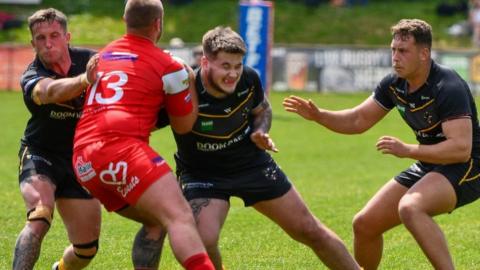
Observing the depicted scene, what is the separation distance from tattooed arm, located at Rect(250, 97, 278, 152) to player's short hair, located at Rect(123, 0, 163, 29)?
43.6 inches

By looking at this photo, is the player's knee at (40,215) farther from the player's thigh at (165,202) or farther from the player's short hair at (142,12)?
the player's short hair at (142,12)

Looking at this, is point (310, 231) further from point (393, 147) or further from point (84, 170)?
point (84, 170)

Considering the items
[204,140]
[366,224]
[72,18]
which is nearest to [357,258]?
[366,224]

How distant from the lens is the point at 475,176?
7.19m

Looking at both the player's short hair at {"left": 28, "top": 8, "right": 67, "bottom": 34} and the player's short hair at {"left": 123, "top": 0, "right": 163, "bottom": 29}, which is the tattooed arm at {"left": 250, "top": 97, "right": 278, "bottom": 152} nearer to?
the player's short hair at {"left": 123, "top": 0, "right": 163, "bottom": 29}

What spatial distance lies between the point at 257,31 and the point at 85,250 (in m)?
16.7

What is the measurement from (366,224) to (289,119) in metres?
16.6

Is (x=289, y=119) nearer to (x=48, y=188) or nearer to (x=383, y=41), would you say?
(x=383, y=41)

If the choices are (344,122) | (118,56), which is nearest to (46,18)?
(118,56)

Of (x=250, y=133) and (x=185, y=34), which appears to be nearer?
(x=250, y=133)

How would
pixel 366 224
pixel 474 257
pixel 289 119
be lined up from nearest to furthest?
pixel 366 224
pixel 474 257
pixel 289 119

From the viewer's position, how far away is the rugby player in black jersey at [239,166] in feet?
22.3

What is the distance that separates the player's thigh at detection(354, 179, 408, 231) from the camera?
23.9 feet

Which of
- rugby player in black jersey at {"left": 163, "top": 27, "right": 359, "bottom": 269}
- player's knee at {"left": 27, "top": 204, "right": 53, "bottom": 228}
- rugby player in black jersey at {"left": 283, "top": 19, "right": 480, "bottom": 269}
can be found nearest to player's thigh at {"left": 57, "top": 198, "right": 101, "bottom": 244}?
player's knee at {"left": 27, "top": 204, "right": 53, "bottom": 228}
